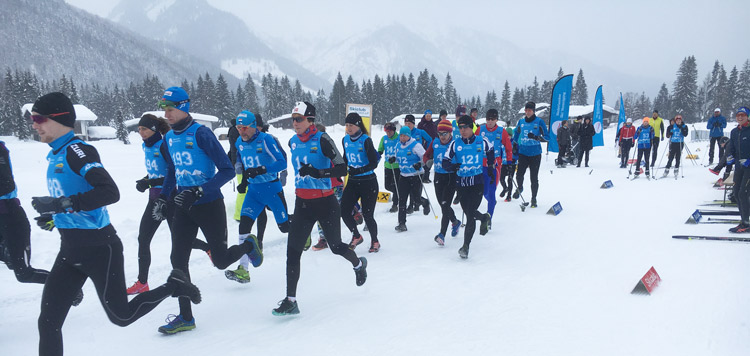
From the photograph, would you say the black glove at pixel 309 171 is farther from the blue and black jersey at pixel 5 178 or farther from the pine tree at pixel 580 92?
the pine tree at pixel 580 92

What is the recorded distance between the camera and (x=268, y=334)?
3.94 meters

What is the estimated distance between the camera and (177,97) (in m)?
3.99

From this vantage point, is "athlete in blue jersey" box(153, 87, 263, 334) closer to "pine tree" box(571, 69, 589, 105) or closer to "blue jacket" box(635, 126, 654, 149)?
"blue jacket" box(635, 126, 654, 149)

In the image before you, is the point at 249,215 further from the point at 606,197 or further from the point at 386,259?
the point at 606,197

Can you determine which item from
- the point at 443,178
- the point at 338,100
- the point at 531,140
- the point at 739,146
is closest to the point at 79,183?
the point at 443,178

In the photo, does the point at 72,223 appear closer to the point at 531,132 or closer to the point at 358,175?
the point at 358,175

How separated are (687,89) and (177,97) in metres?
80.8

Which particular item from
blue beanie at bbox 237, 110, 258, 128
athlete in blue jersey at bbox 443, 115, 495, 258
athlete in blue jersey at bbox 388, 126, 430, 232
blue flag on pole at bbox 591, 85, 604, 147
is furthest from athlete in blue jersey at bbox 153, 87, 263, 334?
blue flag on pole at bbox 591, 85, 604, 147

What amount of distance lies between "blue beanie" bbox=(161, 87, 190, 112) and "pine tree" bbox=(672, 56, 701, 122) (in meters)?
78.3

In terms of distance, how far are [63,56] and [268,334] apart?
24574 centimetres

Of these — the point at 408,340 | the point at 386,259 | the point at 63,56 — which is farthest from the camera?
the point at 63,56

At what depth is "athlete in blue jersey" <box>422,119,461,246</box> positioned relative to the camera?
6.96 meters

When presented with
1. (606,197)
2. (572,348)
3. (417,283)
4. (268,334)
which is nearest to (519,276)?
(417,283)

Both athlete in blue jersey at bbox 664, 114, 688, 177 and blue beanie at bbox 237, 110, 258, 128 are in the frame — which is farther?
athlete in blue jersey at bbox 664, 114, 688, 177
